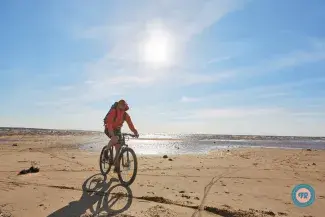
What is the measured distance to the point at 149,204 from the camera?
6.16 metres

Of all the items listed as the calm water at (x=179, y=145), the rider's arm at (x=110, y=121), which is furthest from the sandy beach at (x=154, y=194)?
the calm water at (x=179, y=145)

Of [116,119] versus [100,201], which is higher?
[116,119]

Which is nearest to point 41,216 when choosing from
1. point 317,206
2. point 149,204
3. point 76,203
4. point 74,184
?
point 76,203

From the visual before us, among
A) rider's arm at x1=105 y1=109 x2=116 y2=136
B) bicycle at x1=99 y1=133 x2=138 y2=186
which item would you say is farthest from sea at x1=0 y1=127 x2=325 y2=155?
rider's arm at x1=105 y1=109 x2=116 y2=136

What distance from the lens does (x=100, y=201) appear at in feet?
20.9

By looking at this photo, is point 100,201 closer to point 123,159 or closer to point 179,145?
point 123,159

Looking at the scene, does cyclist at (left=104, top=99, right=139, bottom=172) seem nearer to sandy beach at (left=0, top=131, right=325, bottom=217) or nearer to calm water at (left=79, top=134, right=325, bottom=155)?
sandy beach at (left=0, top=131, right=325, bottom=217)

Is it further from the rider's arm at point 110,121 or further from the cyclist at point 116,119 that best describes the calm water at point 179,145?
the rider's arm at point 110,121

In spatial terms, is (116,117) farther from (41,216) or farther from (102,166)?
(41,216)

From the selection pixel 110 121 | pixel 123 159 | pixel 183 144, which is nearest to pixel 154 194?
pixel 123 159

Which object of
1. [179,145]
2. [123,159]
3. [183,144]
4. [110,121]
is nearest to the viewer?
[123,159]

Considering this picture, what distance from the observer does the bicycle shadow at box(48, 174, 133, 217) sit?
18.2 feet

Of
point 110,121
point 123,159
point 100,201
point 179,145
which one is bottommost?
point 100,201

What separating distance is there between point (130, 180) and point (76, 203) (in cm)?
225
